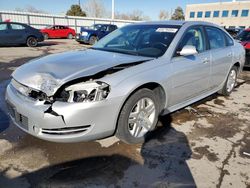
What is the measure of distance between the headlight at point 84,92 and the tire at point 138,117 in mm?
420

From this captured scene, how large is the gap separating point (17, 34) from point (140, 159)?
46.6 feet

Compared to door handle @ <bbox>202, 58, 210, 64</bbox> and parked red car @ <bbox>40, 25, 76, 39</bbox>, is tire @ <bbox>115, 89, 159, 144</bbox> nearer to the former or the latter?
door handle @ <bbox>202, 58, 210, 64</bbox>

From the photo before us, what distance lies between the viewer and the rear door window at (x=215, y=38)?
4430mm

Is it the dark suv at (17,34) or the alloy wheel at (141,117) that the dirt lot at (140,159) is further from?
the dark suv at (17,34)

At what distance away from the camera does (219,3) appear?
58.3m

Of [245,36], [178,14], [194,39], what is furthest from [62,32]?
[178,14]

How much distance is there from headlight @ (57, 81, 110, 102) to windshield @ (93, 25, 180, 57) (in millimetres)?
1154

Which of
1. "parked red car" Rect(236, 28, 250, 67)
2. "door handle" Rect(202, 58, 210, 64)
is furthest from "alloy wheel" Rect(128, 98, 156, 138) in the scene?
"parked red car" Rect(236, 28, 250, 67)

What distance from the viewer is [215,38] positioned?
4648 mm

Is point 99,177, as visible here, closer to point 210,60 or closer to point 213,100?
point 210,60

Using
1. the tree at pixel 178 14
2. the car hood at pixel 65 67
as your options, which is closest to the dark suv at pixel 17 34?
the car hood at pixel 65 67

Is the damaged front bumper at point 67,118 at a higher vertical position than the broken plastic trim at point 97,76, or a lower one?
lower

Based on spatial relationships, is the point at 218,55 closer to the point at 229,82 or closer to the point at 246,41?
the point at 229,82

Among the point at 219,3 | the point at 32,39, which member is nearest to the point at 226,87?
the point at 32,39
